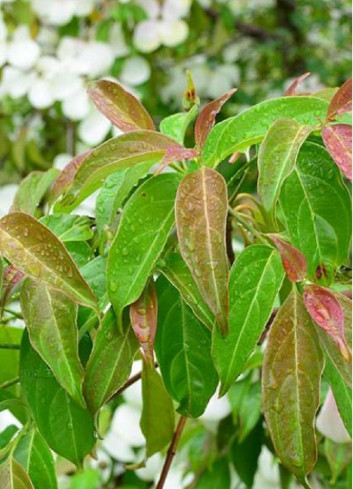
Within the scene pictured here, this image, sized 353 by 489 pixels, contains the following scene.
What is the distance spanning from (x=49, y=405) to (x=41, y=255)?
0.09 meters

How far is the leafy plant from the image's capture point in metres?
0.44

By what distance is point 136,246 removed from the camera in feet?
1.53

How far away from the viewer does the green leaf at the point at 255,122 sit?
501 millimetres

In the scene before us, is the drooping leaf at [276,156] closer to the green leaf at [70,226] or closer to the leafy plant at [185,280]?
the leafy plant at [185,280]

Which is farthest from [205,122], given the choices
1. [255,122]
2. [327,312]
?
[327,312]

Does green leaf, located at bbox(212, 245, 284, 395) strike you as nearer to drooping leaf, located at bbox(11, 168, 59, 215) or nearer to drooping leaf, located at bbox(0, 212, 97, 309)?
drooping leaf, located at bbox(0, 212, 97, 309)

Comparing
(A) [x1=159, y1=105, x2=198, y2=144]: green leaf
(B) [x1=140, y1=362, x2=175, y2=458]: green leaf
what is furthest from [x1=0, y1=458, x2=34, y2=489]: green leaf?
(A) [x1=159, y1=105, x2=198, y2=144]: green leaf

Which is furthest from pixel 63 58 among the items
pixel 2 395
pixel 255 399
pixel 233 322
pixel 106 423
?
pixel 233 322

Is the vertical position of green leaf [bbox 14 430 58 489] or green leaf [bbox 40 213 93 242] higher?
green leaf [bbox 40 213 93 242]

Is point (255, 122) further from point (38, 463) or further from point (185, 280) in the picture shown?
point (38, 463)

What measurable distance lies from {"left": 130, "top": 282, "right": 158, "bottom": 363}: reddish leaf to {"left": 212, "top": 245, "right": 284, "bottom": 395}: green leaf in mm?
33

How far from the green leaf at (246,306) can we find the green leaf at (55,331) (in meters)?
0.07

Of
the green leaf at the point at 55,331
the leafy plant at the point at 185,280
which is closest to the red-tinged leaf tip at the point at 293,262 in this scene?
the leafy plant at the point at 185,280

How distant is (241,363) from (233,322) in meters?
0.02
